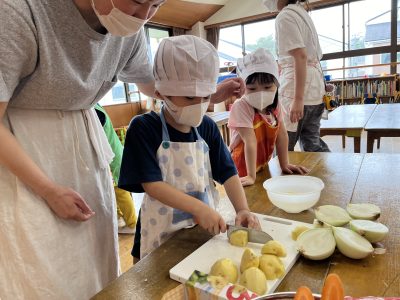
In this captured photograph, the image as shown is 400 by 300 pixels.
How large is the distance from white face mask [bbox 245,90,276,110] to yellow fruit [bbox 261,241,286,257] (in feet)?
2.66

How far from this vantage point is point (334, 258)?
0.59 meters

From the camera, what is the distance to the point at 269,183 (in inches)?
36.1

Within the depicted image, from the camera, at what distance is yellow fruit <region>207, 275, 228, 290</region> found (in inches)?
18.1

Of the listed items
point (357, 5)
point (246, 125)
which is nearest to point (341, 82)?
point (357, 5)

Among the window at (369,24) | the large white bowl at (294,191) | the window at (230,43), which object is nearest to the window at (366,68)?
the window at (369,24)

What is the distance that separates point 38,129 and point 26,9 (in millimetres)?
268

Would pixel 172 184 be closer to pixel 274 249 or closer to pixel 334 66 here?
pixel 274 249

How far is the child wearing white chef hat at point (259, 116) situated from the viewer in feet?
4.14

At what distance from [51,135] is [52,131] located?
0.03 feet

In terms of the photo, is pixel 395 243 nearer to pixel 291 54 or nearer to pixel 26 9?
pixel 26 9

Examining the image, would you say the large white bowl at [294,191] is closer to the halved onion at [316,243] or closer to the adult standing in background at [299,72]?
the halved onion at [316,243]

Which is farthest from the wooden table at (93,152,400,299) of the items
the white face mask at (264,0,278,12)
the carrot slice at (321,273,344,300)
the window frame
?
the window frame

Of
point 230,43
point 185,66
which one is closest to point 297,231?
point 185,66

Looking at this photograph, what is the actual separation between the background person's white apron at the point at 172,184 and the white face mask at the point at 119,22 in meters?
0.25
